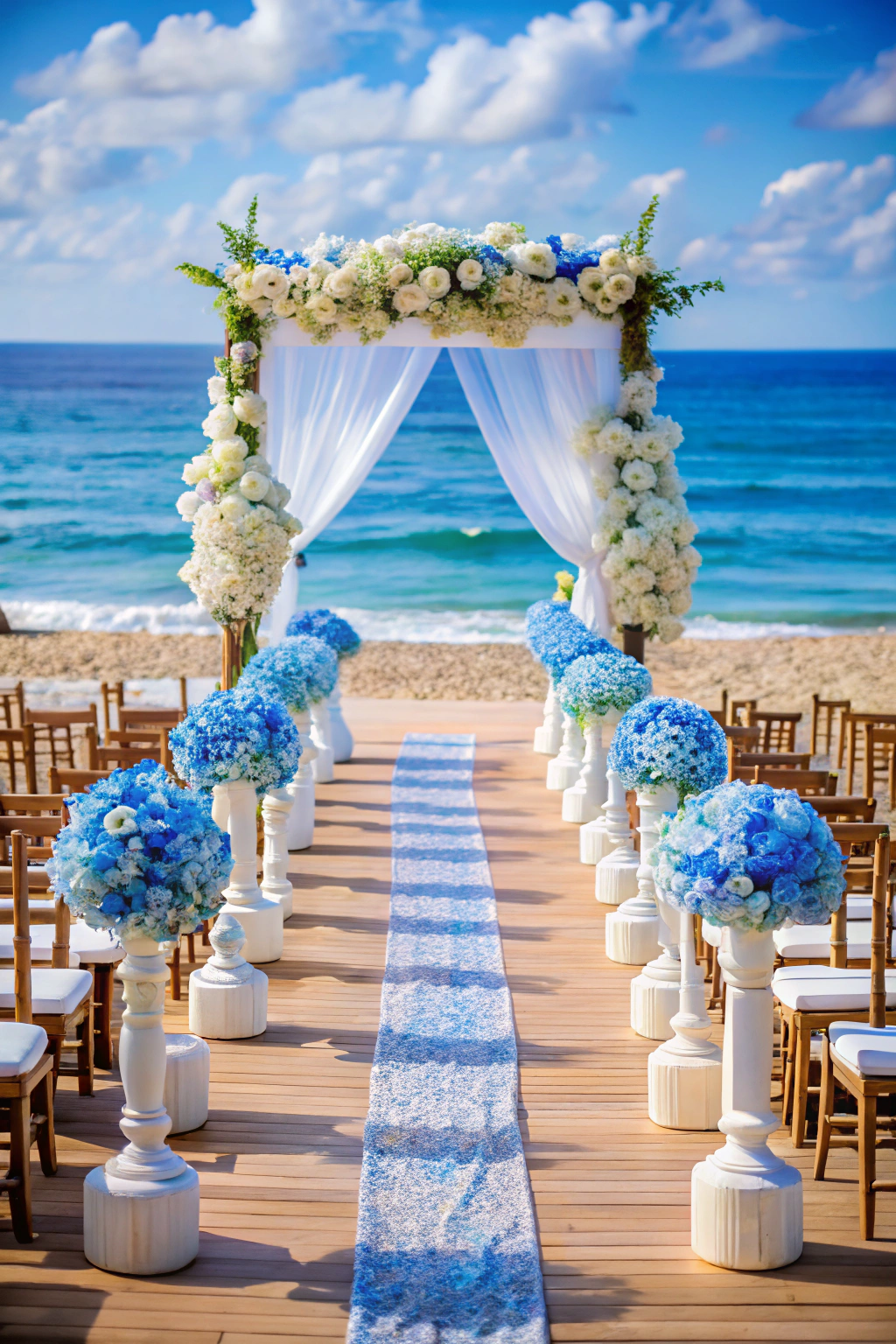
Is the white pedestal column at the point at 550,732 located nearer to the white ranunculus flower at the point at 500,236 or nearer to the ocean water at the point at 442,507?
the white ranunculus flower at the point at 500,236

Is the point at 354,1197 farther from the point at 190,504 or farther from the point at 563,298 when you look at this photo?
the point at 563,298

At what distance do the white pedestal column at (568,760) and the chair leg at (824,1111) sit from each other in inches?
183

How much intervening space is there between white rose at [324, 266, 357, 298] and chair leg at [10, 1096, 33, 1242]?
545 cm

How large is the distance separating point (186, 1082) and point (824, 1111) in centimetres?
182

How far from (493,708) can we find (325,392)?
3.76 m

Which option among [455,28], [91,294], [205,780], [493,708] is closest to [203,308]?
[91,294]

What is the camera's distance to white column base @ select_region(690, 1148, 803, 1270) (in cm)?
327

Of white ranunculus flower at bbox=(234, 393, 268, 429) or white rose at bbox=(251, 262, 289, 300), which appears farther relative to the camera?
white ranunculus flower at bbox=(234, 393, 268, 429)

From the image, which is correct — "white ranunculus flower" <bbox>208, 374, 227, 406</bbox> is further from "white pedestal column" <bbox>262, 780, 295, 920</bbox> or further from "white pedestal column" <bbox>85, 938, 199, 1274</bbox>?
"white pedestal column" <bbox>85, 938, 199, 1274</bbox>

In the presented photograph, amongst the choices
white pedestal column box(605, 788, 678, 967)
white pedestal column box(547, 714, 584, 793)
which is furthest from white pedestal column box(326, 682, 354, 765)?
white pedestal column box(605, 788, 678, 967)

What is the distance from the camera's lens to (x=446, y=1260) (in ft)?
10.8

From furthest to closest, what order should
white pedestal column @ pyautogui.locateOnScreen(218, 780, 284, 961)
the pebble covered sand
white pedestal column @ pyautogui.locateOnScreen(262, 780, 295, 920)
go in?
the pebble covered sand
white pedestal column @ pyautogui.locateOnScreen(262, 780, 295, 920)
white pedestal column @ pyautogui.locateOnScreen(218, 780, 284, 961)

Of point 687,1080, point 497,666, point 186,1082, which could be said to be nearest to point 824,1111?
point 687,1080

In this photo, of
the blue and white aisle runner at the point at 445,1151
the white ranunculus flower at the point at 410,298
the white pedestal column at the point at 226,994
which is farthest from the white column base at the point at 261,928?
the white ranunculus flower at the point at 410,298
